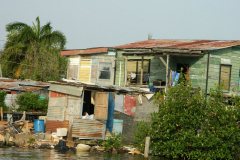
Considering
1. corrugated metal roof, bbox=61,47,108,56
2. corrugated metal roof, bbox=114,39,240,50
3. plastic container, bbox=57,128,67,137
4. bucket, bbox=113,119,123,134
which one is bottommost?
plastic container, bbox=57,128,67,137

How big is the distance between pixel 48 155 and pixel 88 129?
3.91m

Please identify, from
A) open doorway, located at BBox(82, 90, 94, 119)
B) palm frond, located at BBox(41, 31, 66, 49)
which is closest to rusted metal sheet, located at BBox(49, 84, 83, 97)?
open doorway, located at BBox(82, 90, 94, 119)

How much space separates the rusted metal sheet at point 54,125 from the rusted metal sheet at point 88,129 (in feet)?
3.08

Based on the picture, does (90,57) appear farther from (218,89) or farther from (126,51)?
Result: (218,89)

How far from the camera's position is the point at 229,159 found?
24.0 meters

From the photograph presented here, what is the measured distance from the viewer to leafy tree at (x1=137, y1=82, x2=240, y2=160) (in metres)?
24.0

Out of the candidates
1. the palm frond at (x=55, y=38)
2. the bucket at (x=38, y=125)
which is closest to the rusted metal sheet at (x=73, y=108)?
the bucket at (x=38, y=125)

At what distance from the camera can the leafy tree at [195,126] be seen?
24.0 metres

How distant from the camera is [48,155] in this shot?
23500 mm

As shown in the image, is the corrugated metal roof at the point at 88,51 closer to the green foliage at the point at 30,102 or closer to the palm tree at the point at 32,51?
the green foliage at the point at 30,102

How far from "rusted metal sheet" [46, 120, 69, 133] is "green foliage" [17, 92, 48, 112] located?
165 inches

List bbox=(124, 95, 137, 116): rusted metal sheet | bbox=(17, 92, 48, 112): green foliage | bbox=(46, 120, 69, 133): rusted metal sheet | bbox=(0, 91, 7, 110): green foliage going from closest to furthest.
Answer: bbox=(46, 120, 69, 133): rusted metal sheet
bbox=(124, 95, 137, 116): rusted metal sheet
bbox=(0, 91, 7, 110): green foliage
bbox=(17, 92, 48, 112): green foliage

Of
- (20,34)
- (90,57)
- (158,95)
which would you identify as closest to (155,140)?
(158,95)

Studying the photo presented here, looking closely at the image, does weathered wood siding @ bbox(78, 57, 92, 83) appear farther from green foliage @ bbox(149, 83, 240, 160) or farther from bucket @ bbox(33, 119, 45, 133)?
green foliage @ bbox(149, 83, 240, 160)
